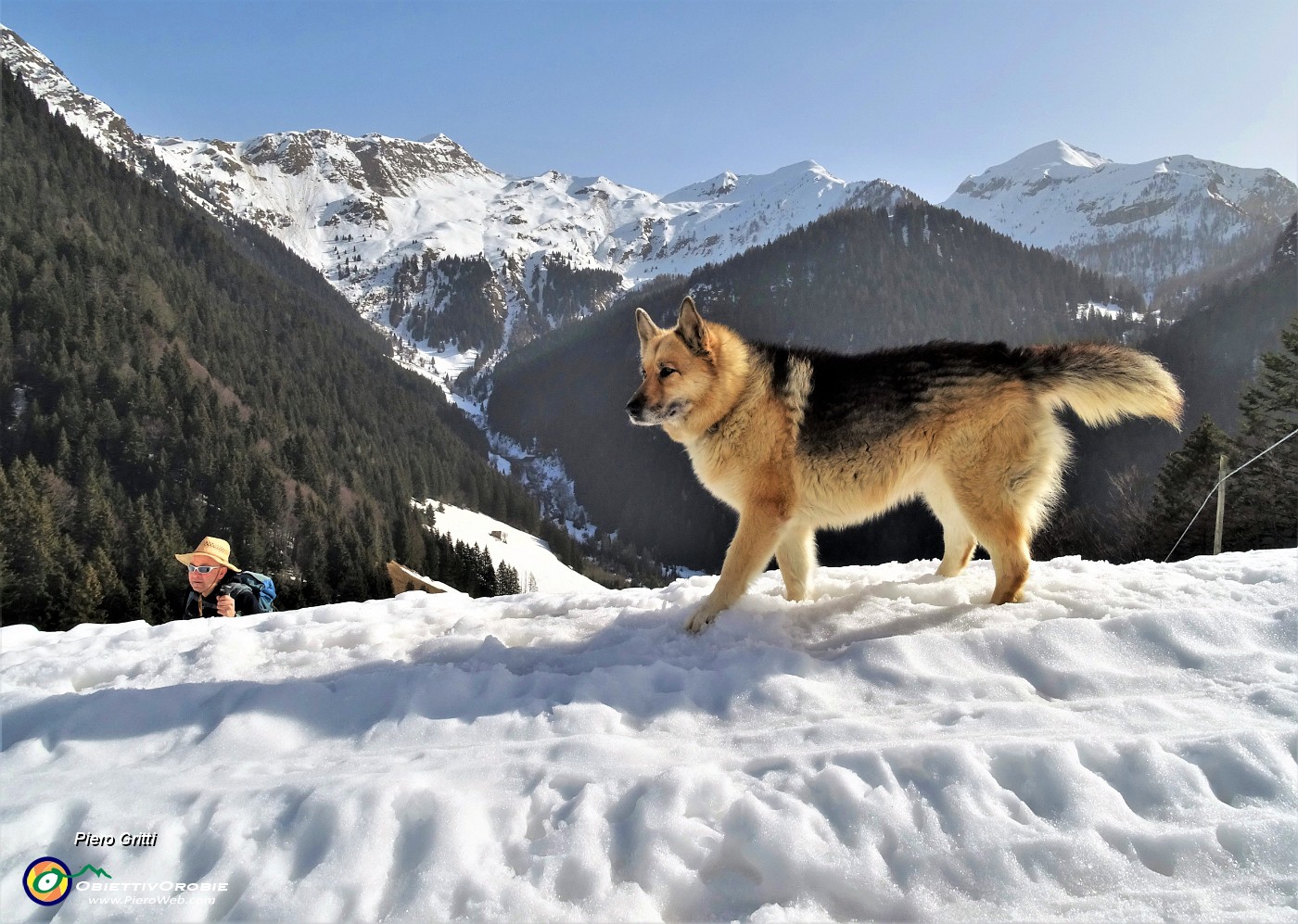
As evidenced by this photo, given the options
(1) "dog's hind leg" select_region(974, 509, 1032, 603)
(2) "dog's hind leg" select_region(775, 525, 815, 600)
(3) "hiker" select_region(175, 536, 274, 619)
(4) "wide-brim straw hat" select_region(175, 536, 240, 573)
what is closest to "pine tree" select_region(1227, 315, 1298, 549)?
(1) "dog's hind leg" select_region(974, 509, 1032, 603)

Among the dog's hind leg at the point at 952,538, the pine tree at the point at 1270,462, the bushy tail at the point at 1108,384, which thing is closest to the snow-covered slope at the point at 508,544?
the pine tree at the point at 1270,462

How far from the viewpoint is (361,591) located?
258 ft

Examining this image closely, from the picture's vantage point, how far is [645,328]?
6594 millimetres

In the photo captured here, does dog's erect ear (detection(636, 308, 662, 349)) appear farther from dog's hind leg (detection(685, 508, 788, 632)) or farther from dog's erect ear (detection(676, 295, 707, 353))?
dog's hind leg (detection(685, 508, 788, 632))

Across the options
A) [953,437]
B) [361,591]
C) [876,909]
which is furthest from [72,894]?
[361,591]

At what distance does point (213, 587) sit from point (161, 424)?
403 feet

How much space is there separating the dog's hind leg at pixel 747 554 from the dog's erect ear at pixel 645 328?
2.17 meters

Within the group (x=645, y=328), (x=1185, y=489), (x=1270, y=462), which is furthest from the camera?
(x=1185, y=489)

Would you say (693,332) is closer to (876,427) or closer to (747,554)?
(876,427)

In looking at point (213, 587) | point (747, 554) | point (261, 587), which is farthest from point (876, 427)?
point (213, 587)

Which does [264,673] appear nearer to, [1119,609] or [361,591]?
[1119,609]

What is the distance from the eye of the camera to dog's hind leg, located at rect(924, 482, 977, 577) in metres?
6.19

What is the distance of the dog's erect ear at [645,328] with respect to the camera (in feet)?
21.0

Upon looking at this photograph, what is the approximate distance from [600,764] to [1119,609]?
3.96m
